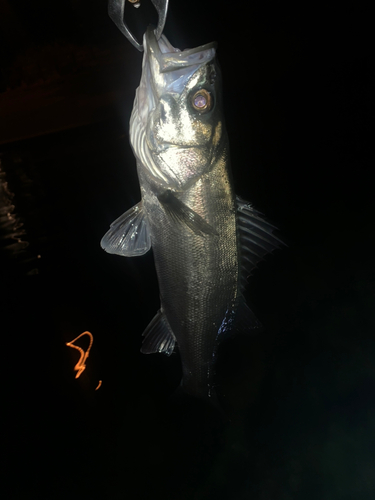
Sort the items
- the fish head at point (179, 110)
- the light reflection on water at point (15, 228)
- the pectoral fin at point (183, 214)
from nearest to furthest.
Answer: the fish head at point (179, 110), the pectoral fin at point (183, 214), the light reflection on water at point (15, 228)

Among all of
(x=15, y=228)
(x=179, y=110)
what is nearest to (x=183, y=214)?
(x=179, y=110)

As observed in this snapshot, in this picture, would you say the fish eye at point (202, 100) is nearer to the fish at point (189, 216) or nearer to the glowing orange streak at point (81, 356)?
the fish at point (189, 216)

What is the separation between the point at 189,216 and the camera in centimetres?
102

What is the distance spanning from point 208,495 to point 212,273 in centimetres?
230

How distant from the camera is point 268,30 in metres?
6.68

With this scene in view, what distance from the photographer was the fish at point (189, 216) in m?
0.90

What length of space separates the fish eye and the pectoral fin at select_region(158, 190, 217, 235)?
0.30 m

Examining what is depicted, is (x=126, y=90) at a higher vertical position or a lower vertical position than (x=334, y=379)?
higher

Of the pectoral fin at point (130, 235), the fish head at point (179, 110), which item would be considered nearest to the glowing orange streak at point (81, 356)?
the pectoral fin at point (130, 235)

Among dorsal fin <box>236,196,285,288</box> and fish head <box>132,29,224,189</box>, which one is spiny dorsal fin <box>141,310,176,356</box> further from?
fish head <box>132,29,224,189</box>

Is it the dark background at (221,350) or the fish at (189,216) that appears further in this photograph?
the dark background at (221,350)

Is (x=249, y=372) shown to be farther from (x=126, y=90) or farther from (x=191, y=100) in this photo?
(x=126, y=90)

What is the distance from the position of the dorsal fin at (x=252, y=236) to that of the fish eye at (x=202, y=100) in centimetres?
34

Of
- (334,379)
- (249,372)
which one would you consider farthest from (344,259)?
(249,372)
